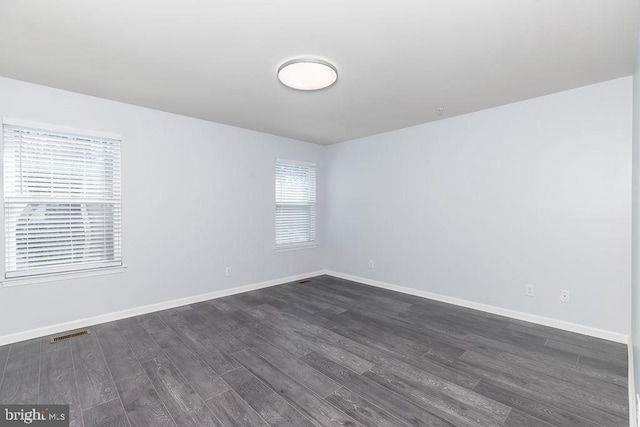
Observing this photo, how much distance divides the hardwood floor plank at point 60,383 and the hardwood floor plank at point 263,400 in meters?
0.88

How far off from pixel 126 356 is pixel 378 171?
12.8ft

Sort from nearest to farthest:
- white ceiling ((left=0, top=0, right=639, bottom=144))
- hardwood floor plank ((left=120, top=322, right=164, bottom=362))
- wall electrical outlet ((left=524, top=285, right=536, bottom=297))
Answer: white ceiling ((left=0, top=0, right=639, bottom=144))
hardwood floor plank ((left=120, top=322, right=164, bottom=362))
wall electrical outlet ((left=524, top=285, right=536, bottom=297))

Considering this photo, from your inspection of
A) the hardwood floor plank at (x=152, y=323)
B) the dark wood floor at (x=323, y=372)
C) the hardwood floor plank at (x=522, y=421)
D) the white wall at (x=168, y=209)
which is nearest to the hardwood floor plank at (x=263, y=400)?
the dark wood floor at (x=323, y=372)

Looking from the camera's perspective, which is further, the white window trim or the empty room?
the white window trim

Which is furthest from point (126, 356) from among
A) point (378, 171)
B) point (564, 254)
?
point (564, 254)

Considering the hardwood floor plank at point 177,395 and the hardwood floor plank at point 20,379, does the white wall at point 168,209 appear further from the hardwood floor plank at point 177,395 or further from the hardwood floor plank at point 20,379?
the hardwood floor plank at point 177,395

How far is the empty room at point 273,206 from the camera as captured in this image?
1862mm

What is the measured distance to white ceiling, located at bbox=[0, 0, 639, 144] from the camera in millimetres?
1785

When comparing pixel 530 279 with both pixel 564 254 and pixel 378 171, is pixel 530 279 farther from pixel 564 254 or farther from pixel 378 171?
pixel 378 171

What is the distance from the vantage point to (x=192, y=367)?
2.28 metres

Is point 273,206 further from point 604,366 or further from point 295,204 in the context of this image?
point 604,366

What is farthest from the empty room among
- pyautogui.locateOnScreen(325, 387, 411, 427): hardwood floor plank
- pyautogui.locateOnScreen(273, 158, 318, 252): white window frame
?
pyautogui.locateOnScreen(273, 158, 318, 252): white window frame

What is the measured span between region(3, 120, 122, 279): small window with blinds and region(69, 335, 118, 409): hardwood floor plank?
832mm

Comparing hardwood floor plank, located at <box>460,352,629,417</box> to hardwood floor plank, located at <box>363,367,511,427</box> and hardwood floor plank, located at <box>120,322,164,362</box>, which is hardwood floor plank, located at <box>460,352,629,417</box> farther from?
hardwood floor plank, located at <box>120,322,164,362</box>
